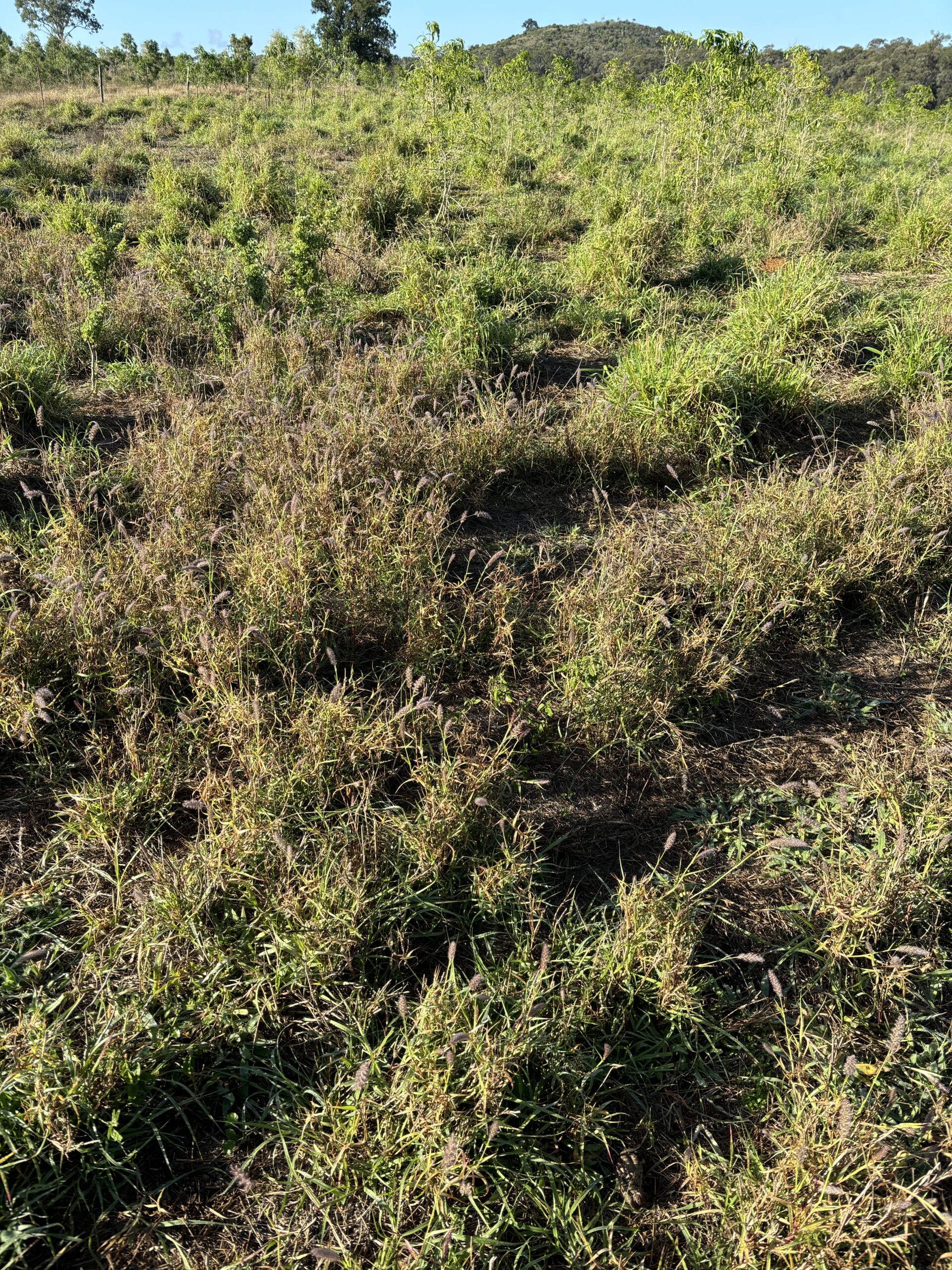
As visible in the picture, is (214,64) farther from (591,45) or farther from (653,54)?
(591,45)

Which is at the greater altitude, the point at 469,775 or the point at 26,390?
the point at 26,390

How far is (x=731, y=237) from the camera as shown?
788 cm

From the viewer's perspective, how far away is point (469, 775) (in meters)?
2.45

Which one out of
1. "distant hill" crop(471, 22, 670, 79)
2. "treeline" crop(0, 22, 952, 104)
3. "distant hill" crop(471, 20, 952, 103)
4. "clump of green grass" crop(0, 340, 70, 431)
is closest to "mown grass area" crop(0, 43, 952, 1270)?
"clump of green grass" crop(0, 340, 70, 431)

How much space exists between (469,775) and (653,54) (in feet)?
237

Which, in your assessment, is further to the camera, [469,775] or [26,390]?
[26,390]

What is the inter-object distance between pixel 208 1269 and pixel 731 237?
8.75 metres

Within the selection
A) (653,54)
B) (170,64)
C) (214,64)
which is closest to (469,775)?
(214,64)

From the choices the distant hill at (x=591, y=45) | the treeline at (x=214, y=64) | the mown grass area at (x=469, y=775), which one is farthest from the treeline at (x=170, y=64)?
the distant hill at (x=591, y=45)

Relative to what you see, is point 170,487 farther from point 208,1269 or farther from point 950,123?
point 950,123

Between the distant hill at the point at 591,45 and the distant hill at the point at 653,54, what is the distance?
0.26ft

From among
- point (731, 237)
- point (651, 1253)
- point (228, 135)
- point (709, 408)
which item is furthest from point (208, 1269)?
point (228, 135)

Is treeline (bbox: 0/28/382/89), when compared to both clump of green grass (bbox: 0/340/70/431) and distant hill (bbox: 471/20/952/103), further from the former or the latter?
distant hill (bbox: 471/20/952/103)

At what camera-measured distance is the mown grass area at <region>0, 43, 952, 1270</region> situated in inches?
68.2
